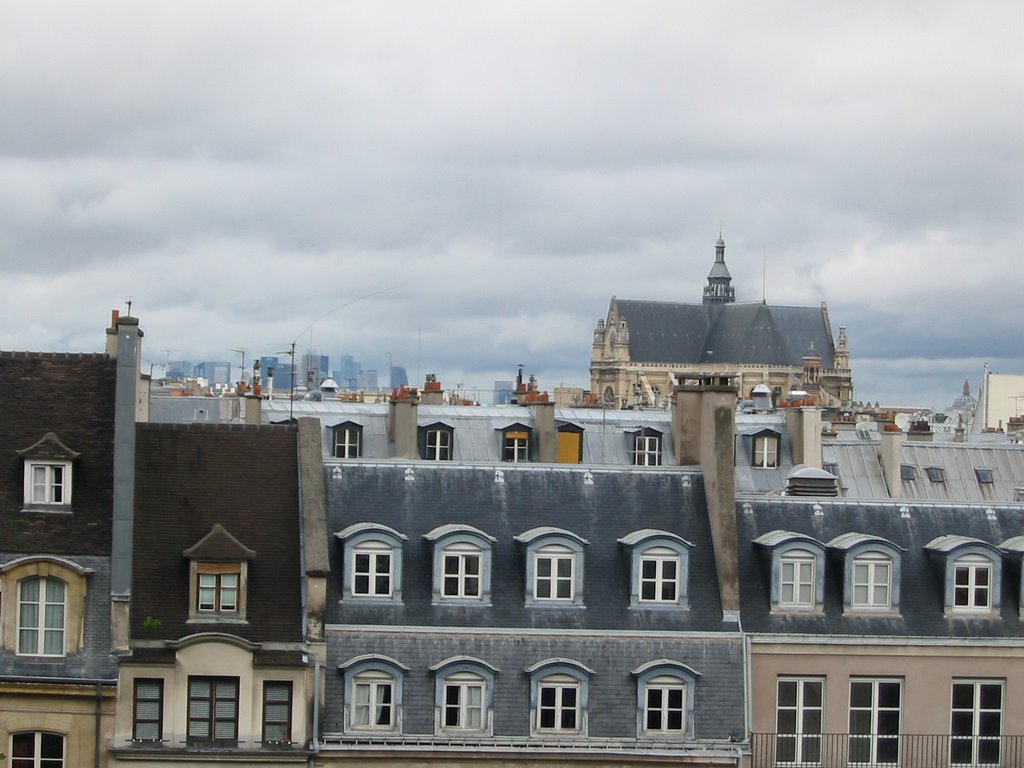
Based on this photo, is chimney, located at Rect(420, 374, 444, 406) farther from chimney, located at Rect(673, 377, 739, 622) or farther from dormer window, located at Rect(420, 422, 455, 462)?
chimney, located at Rect(673, 377, 739, 622)

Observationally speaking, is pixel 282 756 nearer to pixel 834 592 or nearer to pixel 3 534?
pixel 3 534

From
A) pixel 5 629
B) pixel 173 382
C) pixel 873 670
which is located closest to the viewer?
pixel 5 629

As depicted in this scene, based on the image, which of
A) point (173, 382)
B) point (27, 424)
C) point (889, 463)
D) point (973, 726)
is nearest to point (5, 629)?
point (27, 424)

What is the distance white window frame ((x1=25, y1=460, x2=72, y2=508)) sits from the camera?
1299 inches

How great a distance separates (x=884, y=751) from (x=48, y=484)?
15626 mm

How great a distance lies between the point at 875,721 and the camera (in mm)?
33844

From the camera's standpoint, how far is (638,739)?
32875mm

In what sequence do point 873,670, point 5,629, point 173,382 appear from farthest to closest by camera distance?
point 173,382 → point 873,670 → point 5,629

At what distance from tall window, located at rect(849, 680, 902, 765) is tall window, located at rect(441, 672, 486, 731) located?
6.73m

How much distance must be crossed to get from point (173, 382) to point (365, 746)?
102 m

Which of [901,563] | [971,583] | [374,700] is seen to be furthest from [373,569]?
[971,583]

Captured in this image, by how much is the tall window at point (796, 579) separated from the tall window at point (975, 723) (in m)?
3.13

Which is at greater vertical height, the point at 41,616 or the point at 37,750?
the point at 41,616

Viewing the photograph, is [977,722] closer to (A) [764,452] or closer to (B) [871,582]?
(B) [871,582]
